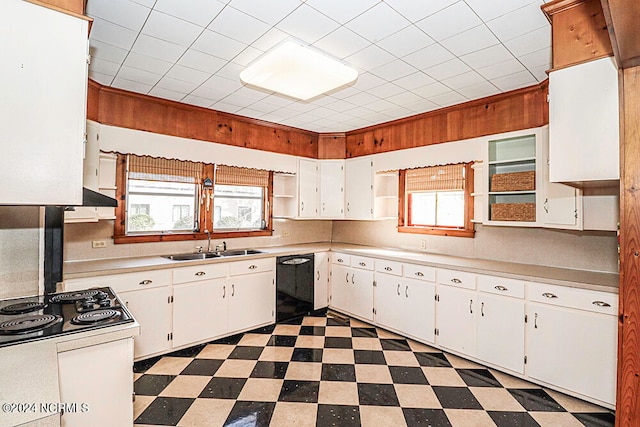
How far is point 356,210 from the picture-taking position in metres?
4.68

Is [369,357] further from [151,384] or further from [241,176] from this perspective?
[241,176]

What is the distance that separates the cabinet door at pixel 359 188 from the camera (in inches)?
179

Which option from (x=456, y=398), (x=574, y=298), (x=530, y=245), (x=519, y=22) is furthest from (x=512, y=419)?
(x=519, y=22)

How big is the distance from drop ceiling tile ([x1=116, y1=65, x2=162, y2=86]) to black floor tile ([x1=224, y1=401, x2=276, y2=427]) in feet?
9.33

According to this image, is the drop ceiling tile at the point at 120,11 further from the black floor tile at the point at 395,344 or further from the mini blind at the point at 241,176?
the black floor tile at the point at 395,344

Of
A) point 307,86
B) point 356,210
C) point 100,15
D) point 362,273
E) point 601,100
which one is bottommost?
point 362,273

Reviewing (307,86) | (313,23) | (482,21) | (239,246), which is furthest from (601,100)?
(239,246)

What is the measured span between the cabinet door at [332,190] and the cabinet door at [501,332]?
7.80 ft

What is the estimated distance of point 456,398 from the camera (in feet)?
8.23

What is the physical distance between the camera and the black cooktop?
1.49 metres

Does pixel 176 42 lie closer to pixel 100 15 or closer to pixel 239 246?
pixel 100 15

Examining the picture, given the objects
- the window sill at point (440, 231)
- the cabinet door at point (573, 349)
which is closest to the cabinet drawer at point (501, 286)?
the cabinet door at point (573, 349)

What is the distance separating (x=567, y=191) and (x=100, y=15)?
12.1 ft

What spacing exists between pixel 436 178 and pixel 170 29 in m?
3.19
